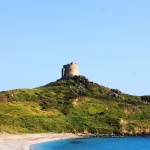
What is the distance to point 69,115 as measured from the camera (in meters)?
153

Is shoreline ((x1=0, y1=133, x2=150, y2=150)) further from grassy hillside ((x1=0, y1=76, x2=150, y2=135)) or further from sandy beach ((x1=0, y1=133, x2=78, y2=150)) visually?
grassy hillside ((x1=0, y1=76, x2=150, y2=135))

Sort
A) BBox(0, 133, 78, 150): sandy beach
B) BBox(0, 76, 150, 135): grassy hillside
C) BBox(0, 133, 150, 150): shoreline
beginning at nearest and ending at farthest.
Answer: BBox(0, 133, 150, 150): shoreline < BBox(0, 133, 78, 150): sandy beach < BBox(0, 76, 150, 135): grassy hillside

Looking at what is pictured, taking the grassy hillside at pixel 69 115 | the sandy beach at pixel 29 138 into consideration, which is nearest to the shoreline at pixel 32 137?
the sandy beach at pixel 29 138

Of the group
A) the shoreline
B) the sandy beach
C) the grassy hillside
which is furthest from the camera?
the grassy hillside

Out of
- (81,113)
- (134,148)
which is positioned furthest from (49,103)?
(134,148)

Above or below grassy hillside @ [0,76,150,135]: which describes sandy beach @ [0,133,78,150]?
below

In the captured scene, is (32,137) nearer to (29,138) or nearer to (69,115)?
(29,138)

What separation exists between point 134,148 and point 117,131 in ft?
134

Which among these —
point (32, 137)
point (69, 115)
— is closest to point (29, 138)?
point (32, 137)

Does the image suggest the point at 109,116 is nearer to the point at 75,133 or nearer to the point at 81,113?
the point at 81,113

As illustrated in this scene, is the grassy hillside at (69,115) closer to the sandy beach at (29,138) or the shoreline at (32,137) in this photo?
the shoreline at (32,137)

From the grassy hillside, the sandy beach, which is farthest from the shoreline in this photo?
the grassy hillside

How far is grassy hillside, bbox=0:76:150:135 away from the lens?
13388 cm

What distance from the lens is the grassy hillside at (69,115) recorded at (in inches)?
5271
